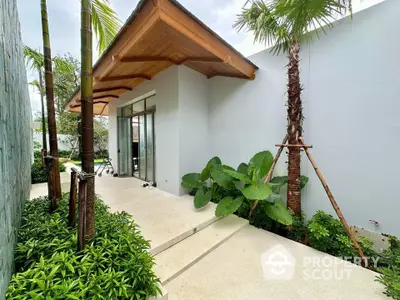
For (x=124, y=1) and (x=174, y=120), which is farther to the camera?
(x=174, y=120)

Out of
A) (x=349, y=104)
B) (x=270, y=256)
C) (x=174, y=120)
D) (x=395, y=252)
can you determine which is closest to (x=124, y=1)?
→ (x=174, y=120)

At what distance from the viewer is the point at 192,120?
4.73 m

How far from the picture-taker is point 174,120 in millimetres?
4516

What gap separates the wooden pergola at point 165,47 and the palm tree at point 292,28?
0.64 metres

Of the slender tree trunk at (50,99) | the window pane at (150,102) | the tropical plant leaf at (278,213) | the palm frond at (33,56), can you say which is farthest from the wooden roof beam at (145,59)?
the tropical plant leaf at (278,213)

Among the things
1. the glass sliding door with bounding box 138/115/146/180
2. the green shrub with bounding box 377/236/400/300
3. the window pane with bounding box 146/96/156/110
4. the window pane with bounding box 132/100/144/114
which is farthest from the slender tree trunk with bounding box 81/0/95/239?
the window pane with bounding box 132/100/144/114

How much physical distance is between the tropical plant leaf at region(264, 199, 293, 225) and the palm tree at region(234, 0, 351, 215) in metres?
0.36

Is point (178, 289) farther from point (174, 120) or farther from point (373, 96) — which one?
point (373, 96)

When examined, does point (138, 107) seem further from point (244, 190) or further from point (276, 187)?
point (276, 187)

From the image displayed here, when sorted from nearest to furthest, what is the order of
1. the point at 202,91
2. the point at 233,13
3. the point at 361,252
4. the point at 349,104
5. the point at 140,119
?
the point at 361,252
the point at 349,104
the point at 233,13
the point at 202,91
the point at 140,119

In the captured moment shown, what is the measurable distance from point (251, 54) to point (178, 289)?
4743mm

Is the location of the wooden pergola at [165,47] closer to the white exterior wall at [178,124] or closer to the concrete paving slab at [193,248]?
the white exterior wall at [178,124]

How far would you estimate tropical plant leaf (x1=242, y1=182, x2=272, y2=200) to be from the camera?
9.66 feet

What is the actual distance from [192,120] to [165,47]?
5.88 ft
